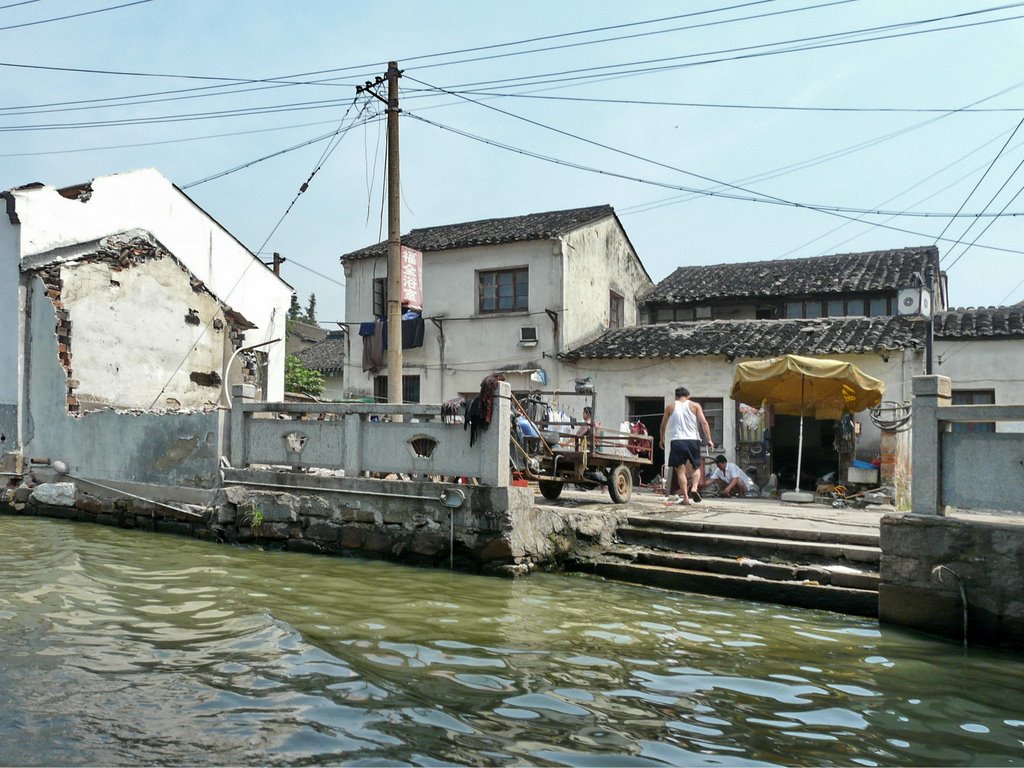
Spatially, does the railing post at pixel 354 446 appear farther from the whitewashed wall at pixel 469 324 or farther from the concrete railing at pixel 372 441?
the whitewashed wall at pixel 469 324

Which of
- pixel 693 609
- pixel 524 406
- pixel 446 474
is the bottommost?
pixel 693 609

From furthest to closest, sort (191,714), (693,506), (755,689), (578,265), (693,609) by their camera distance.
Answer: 1. (578,265)
2. (693,506)
3. (693,609)
4. (755,689)
5. (191,714)

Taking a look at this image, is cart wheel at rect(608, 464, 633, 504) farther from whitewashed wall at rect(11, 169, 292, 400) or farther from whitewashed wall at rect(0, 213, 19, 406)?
whitewashed wall at rect(0, 213, 19, 406)

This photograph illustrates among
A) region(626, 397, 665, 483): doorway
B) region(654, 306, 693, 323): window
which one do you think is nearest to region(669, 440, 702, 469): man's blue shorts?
region(626, 397, 665, 483): doorway

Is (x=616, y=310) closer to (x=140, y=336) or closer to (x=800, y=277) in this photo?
(x=800, y=277)

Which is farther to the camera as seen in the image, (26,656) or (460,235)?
(460,235)

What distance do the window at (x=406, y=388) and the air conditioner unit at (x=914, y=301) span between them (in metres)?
11.3

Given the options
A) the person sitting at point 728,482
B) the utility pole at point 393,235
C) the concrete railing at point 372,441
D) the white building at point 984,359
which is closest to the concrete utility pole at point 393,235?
the utility pole at point 393,235

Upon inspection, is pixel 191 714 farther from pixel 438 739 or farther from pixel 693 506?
pixel 693 506

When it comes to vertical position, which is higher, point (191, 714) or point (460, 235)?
point (460, 235)

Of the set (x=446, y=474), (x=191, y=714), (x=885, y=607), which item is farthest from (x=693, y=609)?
(x=191, y=714)

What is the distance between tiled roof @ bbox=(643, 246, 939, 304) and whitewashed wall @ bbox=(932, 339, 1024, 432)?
2.36m

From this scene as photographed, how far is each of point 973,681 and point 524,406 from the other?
7267 millimetres

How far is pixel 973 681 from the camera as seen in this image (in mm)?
5418
